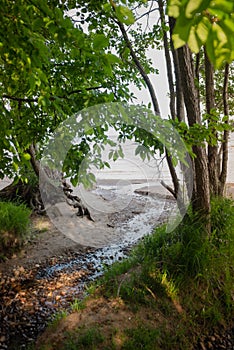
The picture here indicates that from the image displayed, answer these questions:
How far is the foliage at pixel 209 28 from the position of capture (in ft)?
1.73

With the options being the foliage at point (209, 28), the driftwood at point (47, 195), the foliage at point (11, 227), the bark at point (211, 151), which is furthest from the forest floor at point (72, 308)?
the foliage at point (209, 28)

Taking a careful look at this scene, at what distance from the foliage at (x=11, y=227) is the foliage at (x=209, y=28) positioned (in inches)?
154

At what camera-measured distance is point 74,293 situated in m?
2.91

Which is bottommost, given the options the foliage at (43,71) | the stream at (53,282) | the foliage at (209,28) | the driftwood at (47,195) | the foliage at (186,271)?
the stream at (53,282)

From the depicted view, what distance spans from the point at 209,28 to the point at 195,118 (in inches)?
83.6

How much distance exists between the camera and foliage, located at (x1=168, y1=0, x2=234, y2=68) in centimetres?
53

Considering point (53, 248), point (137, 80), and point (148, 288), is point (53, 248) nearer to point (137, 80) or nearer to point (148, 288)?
A: point (148, 288)

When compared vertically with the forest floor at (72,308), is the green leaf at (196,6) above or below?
above

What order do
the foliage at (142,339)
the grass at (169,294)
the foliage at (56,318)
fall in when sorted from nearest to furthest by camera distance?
the foliage at (142,339)
the grass at (169,294)
the foliage at (56,318)

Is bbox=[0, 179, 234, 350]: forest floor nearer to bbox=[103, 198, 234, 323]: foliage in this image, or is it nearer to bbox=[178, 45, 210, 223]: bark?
bbox=[103, 198, 234, 323]: foliage

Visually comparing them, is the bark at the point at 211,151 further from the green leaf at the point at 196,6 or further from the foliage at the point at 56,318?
the green leaf at the point at 196,6

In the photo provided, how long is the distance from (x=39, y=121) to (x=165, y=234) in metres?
1.80

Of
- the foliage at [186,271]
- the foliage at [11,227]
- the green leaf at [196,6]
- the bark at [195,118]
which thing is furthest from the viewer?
the foliage at [11,227]

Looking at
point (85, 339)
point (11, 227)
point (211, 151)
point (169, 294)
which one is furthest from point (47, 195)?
point (211, 151)
